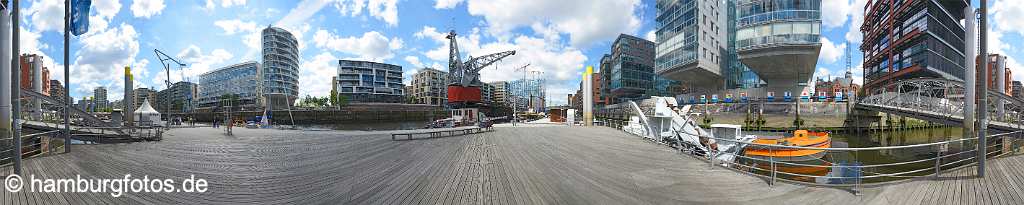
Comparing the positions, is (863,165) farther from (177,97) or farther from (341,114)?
(177,97)

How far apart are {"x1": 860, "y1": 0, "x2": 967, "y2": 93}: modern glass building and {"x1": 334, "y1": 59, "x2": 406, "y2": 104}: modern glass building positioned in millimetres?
97185

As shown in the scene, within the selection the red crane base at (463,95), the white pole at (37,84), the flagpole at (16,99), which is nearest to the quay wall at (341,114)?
the red crane base at (463,95)

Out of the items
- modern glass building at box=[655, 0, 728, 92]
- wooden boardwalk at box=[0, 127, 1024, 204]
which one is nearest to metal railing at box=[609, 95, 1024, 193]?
wooden boardwalk at box=[0, 127, 1024, 204]

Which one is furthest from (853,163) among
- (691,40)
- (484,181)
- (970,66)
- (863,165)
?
(691,40)

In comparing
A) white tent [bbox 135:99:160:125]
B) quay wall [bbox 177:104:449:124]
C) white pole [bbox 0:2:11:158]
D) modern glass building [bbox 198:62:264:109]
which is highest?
modern glass building [bbox 198:62:264:109]

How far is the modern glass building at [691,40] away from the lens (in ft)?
131

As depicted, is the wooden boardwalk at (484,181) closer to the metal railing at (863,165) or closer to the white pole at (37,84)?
the metal railing at (863,165)

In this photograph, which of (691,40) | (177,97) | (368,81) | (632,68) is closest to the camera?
(691,40)

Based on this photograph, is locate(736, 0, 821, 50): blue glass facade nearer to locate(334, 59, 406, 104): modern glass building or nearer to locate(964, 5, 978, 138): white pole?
locate(964, 5, 978, 138): white pole

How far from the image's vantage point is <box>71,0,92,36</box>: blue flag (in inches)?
377

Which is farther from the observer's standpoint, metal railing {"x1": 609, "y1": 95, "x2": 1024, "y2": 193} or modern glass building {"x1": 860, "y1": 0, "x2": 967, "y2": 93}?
modern glass building {"x1": 860, "y1": 0, "x2": 967, "y2": 93}

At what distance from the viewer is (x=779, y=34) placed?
34.2 metres

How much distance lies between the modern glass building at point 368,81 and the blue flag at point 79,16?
84.8m

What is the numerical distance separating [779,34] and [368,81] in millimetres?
86618
